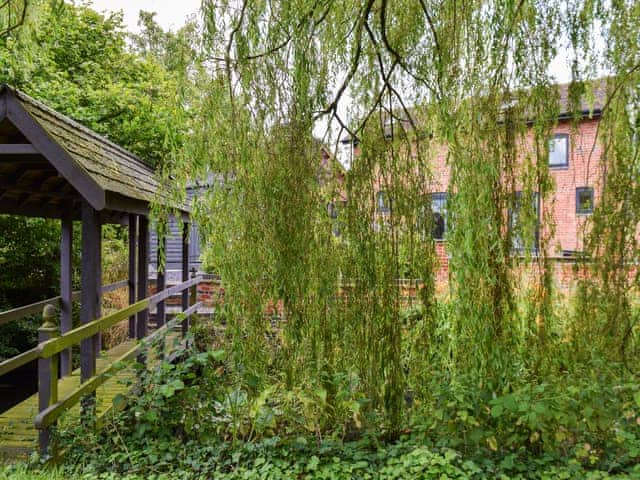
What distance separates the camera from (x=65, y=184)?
225 inches

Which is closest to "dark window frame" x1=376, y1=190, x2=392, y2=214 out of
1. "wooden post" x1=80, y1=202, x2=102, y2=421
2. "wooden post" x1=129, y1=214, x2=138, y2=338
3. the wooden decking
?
the wooden decking

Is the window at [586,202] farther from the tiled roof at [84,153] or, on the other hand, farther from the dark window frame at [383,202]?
the tiled roof at [84,153]

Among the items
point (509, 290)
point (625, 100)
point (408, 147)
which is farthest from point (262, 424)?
point (625, 100)

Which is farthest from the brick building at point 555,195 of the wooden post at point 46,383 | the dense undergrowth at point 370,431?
the wooden post at point 46,383

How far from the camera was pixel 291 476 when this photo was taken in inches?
132

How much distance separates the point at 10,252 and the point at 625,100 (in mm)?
10036

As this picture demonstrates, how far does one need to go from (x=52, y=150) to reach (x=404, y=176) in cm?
256

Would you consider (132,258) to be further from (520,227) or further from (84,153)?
(520,227)

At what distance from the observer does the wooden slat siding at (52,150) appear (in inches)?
143

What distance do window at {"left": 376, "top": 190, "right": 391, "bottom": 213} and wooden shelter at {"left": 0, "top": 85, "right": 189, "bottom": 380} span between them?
1447mm

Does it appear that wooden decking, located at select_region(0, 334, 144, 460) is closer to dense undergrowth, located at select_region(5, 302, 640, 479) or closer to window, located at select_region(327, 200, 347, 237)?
dense undergrowth, located at select_region(5, 302, 640, 479)

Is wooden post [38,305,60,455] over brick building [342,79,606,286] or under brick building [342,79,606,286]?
under

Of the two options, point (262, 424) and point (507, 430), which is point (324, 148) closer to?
point (262, 424)

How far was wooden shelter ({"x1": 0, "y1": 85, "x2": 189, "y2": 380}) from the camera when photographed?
12.0ft
